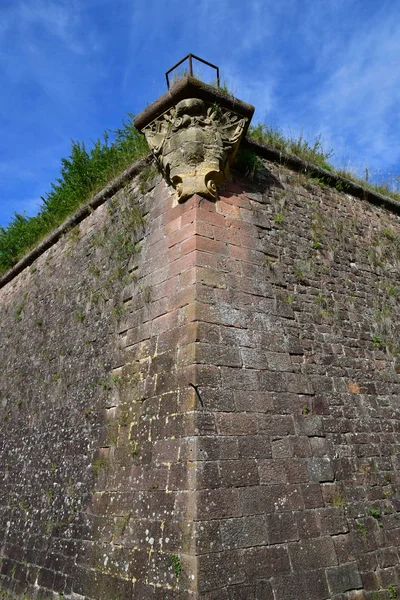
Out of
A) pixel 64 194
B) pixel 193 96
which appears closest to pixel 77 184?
pixel 64 194

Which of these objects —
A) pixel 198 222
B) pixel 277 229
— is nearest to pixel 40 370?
pixel 198 222

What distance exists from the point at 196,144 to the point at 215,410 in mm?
2903

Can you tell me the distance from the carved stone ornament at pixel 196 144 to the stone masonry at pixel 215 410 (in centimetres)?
25

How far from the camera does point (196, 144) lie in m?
4.95

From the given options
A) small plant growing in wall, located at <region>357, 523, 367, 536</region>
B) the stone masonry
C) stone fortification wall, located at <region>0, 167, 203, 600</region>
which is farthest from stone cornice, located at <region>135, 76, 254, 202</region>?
small plant growing in wall, located at <region>357, 523, 367, 536</region>

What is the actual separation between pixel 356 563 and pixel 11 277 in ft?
27.8

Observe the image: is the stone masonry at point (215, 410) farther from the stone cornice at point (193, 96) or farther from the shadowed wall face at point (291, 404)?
the stone cornice at point (193, 96)

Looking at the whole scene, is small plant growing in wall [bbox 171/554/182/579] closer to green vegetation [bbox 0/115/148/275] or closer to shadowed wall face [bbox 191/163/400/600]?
shadowed wall face [bbox 191/163/400/600]

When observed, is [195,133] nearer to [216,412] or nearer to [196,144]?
[196,144]

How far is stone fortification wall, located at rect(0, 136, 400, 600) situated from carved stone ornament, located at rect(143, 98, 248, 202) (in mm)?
262

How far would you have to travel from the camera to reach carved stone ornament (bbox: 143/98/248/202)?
4945mm

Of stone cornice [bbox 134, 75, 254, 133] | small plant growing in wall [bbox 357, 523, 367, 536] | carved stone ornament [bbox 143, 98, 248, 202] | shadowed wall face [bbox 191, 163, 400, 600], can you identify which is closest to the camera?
shadowed wall face [bbox 191, 163, 400, 600]

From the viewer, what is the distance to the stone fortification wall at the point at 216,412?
11.5 feet

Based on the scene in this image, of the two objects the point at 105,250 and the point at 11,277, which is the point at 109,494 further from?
the point at 11,277
